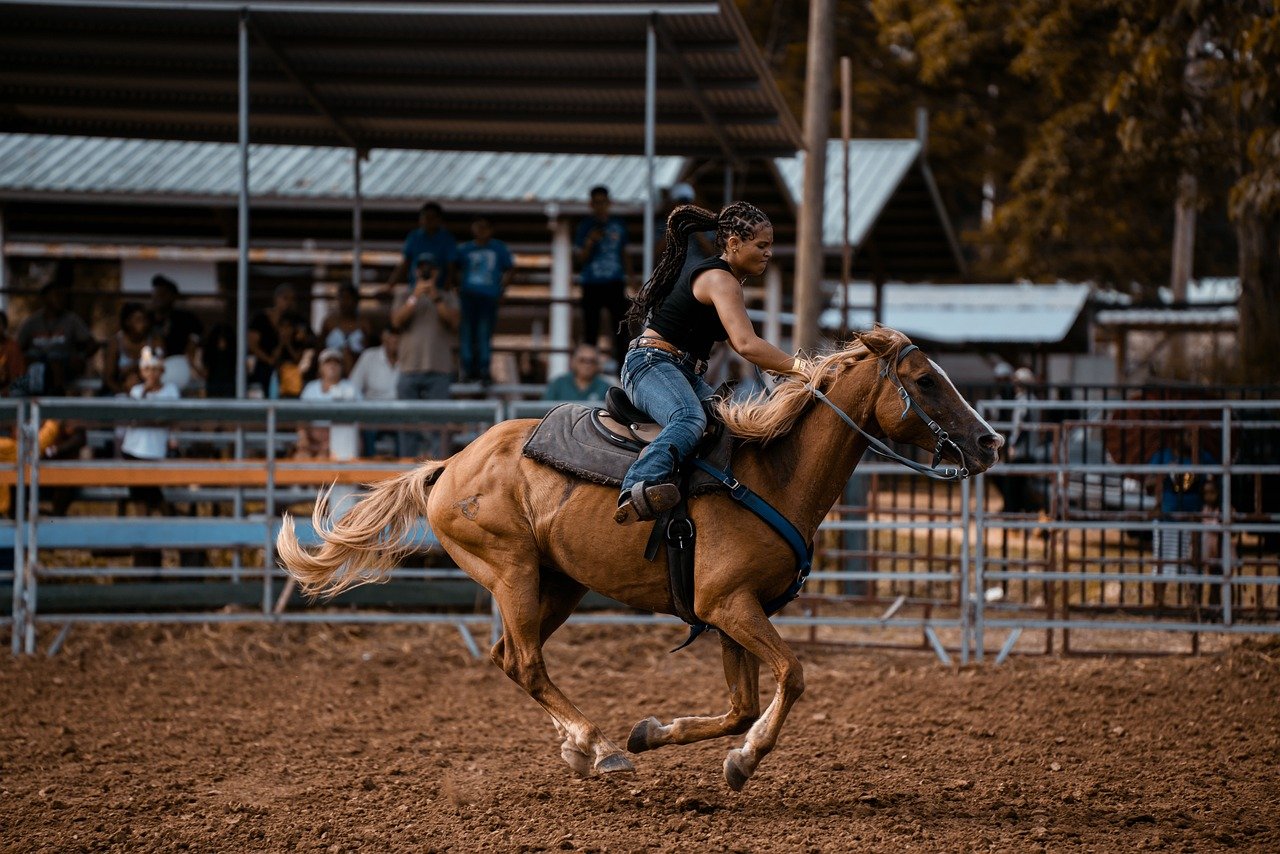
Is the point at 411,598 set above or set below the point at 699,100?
below

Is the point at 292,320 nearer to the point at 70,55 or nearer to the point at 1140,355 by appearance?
the point at 70,55

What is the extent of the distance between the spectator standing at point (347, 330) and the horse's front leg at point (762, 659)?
7.90 metres

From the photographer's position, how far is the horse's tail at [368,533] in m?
6.77

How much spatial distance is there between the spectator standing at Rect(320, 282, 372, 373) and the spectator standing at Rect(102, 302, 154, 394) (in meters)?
1.59

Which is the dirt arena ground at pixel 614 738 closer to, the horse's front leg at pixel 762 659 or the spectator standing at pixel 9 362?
the horse's front leg at pixel 762 659

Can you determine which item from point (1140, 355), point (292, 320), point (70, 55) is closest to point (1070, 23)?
point (292, 320)

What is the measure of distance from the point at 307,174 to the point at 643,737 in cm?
1450

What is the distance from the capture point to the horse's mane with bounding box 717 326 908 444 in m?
5.93

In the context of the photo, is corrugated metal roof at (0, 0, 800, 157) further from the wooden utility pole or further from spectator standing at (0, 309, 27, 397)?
spectator standing at (0, 309, 27, 397)

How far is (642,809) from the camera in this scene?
19.4ft

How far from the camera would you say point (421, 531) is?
9.05 m

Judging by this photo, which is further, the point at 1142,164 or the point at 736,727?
the point at 1142,164

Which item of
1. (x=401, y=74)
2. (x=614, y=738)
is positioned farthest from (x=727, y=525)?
Answer: (x=401, y=74)

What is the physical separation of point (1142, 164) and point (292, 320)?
1137 cm
